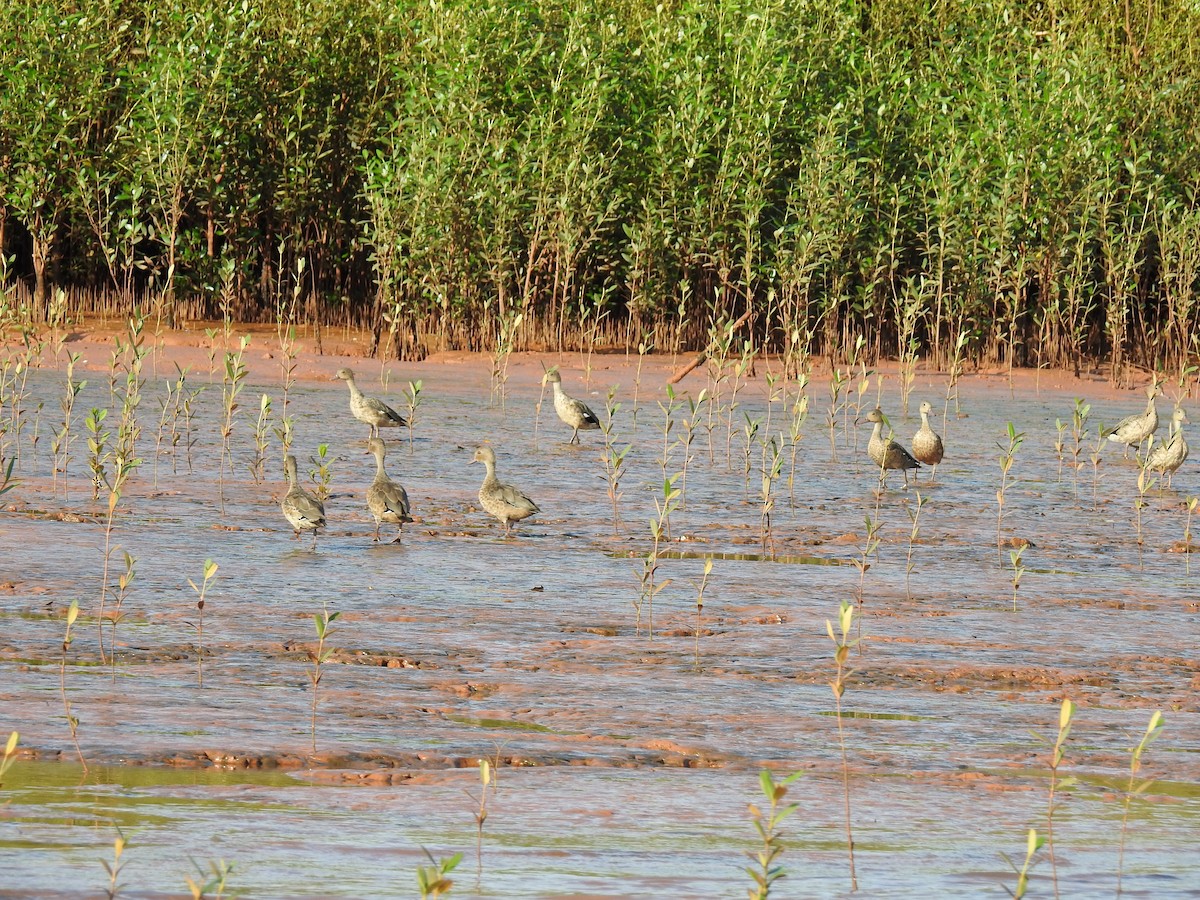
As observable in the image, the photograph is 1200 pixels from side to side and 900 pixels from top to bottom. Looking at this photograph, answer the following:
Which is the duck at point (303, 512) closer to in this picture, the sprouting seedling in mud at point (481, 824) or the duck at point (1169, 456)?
the sprouting seedling in mud at point (481, 824)

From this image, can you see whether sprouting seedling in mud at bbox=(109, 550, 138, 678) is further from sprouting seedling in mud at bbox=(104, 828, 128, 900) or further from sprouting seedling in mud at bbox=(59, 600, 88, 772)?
sprouting seedling in mud at bbox=(104, 828, 128, 900)

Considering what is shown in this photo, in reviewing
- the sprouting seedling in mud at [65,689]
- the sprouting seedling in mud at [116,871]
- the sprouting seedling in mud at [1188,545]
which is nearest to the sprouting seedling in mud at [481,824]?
the sprouting seedling in mud at [116,871]

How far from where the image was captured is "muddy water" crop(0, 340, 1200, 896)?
193 inches

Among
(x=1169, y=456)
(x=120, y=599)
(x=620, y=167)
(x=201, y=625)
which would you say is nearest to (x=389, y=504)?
(x=201, y=625)

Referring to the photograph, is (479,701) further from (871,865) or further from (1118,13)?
(1118,13)

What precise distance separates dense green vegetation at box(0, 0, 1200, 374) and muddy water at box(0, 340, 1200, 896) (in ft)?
36.3

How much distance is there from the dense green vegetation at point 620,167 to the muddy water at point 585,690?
36.3 ft

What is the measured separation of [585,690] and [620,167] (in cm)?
1897

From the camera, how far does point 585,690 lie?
699 centimetres

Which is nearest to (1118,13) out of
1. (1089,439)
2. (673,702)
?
(1089,439)

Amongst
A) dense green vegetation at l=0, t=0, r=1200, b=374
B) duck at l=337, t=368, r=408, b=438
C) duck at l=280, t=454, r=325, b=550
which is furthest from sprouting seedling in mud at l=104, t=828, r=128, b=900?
dense green vegetation at l=0, t=0, r=1200, b=374

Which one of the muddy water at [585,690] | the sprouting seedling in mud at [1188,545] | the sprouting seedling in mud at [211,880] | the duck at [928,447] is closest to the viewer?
the sprouting seedling in mud at [211,880]

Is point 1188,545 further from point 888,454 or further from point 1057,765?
point 1057,765

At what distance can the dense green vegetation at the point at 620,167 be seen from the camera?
24234 millimetres
